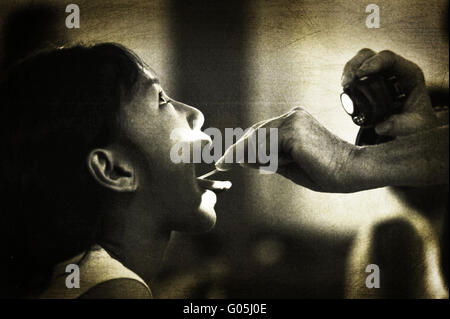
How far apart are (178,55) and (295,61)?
1.12ft

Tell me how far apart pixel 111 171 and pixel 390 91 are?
80 centimetres

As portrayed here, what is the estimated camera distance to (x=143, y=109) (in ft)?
4.94

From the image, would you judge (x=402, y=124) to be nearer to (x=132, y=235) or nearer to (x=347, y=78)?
(x=347, y=78)

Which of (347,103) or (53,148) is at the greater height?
(347,103)

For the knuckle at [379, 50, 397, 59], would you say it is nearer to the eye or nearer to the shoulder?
the eye

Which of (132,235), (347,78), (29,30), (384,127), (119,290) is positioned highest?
(29,30)

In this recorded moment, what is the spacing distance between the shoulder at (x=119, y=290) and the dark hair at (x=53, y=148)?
0.12 meters

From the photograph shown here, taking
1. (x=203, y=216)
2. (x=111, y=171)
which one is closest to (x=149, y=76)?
(x=111, y=171)

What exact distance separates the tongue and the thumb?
0.46m

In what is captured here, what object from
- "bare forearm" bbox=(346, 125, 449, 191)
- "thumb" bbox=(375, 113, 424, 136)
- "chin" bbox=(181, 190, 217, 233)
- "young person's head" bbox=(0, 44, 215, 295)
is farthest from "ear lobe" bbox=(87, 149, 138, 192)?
"thumb" bbox=(375, 113, 424, 136)

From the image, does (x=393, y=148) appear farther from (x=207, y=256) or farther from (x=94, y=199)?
(x=94, y=199)

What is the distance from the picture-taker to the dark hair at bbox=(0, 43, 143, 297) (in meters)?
1.50

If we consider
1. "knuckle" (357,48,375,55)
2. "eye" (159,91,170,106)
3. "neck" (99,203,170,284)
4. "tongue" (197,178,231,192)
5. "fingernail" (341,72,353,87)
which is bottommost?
"neck" (99,203,170,284)

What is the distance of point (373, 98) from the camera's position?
57.7 inches
